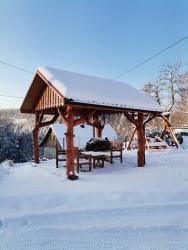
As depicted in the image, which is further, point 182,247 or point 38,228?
point 38,228

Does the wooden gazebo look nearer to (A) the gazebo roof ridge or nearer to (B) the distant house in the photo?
(A) the gazebo roof ridge

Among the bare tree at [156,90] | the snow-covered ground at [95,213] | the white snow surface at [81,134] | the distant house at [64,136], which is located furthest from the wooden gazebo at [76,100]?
the bare tree at [156,90]

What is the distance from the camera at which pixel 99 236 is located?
165 inches

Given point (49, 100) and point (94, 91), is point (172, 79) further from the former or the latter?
point (49, 100)

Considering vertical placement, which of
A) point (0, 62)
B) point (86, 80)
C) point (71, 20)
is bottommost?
point (86, 80)

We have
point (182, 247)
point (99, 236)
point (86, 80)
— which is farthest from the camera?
point (86, 80)

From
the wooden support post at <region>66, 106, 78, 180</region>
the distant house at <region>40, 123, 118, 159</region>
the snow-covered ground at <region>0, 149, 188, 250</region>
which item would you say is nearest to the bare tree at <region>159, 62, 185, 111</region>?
the distant house at <region>40, 123, 118, 159</region>

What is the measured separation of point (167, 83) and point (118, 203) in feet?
87.9

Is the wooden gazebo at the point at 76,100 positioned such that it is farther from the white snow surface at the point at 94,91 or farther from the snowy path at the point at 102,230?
the snowy path at the point at 102,230

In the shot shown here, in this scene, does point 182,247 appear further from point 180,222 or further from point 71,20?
point 71,20

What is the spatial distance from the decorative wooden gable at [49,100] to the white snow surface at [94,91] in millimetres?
509

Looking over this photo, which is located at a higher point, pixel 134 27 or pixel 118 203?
pixel 134 27

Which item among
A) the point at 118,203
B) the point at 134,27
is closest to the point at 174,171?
the point at 118,203

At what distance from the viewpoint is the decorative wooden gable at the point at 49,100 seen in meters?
9.22
